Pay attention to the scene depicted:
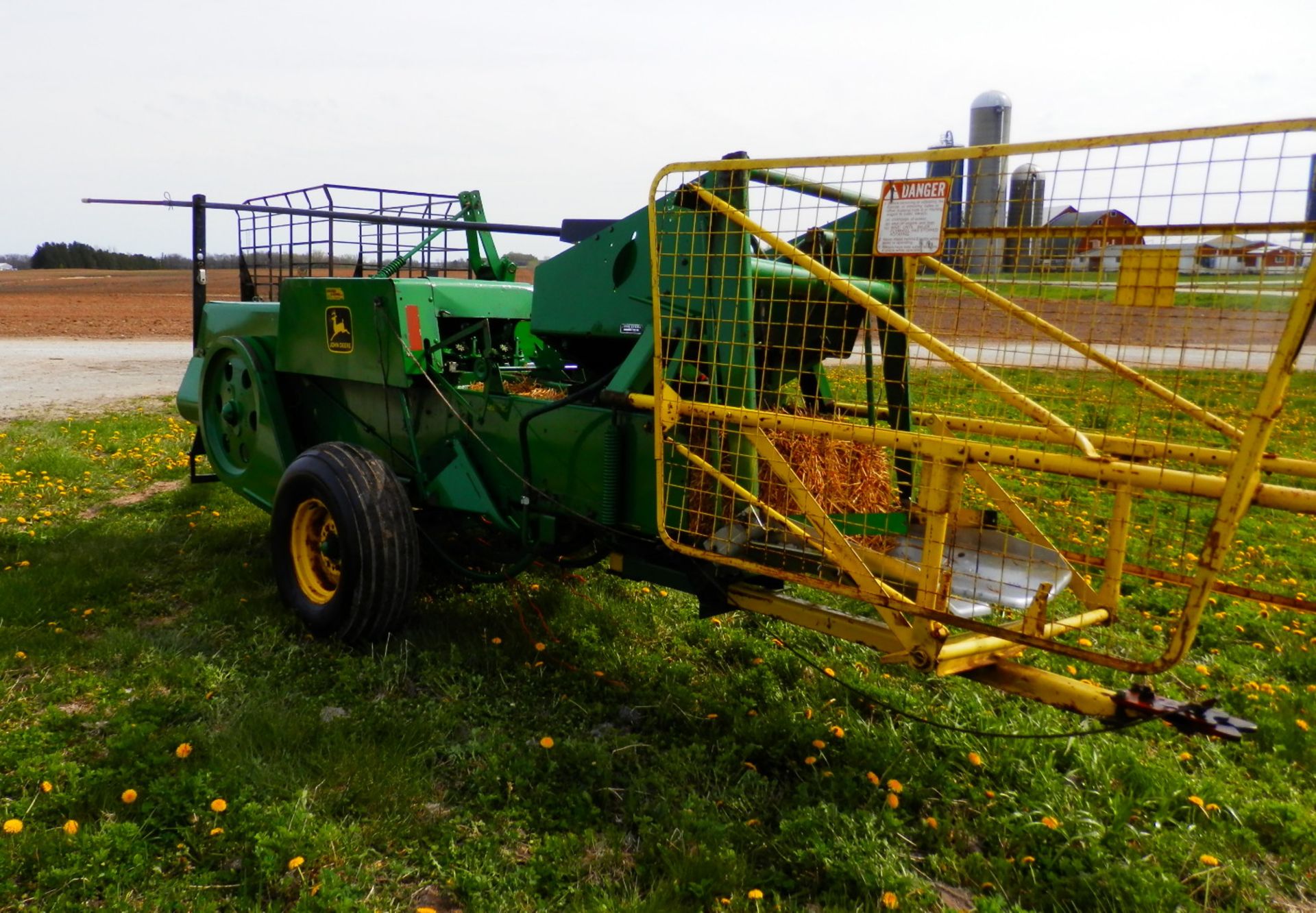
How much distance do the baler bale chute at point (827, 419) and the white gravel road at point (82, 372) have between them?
7882 mm

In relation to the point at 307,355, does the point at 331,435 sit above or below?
below

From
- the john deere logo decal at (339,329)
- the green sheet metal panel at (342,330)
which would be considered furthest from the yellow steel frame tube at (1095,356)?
the john deere logo decal at (339,329)

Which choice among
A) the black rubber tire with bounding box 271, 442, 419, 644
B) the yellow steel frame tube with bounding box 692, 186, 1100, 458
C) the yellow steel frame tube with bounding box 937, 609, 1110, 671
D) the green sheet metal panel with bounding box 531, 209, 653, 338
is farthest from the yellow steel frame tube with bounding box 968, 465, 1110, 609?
the black rubber tire with bounding box 271, 442, 419, 644

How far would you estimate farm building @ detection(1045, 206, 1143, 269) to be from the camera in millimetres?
2826

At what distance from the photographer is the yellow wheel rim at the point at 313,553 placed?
14.8 ft

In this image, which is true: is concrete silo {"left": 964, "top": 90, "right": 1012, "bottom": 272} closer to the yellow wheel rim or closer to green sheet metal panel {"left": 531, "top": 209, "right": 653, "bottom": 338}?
green sheet metal panel {"left": 531, "top": 209, "right": 653, "bottom": 338}

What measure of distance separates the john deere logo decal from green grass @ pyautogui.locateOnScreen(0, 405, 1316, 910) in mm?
1264

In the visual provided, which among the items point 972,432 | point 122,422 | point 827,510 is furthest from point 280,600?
point 122,422

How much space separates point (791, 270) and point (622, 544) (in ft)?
4.00

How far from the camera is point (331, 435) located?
16.9 ft

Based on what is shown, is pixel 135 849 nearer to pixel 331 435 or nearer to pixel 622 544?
pixel 622 544

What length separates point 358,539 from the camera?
4.11 m

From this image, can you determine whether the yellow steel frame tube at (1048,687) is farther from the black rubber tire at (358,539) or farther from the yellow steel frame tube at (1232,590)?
the black rubber tire at (358,539)

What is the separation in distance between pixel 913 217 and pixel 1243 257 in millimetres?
860
